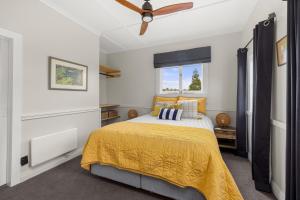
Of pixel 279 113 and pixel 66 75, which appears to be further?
pixel 66 75

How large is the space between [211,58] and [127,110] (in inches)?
105

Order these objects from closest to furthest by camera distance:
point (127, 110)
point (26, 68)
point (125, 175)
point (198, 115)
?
point (125, 175) < point (26, 68) < point (198, 115) < point (127, 110)

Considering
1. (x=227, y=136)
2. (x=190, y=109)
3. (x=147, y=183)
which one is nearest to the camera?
(x=147, y=183)

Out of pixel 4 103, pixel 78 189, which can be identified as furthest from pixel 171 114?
pixel 4 103

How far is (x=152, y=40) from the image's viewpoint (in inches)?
146

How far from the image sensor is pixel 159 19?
2.73 metres

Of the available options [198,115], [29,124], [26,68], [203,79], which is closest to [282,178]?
[198,115]

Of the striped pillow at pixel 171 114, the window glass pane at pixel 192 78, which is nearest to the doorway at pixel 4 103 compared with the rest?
the striped pillow at pixel 171 114

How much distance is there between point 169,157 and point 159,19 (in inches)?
96.8

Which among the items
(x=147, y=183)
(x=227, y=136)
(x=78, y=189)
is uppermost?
(x=227, y=136)

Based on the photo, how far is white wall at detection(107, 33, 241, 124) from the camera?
323 cm

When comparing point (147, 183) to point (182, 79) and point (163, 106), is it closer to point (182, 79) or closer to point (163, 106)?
point (163, 106)

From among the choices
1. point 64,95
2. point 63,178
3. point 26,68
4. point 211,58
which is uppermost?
point 211,58

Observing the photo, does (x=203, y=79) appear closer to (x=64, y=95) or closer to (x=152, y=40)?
(x=152, y=40)
